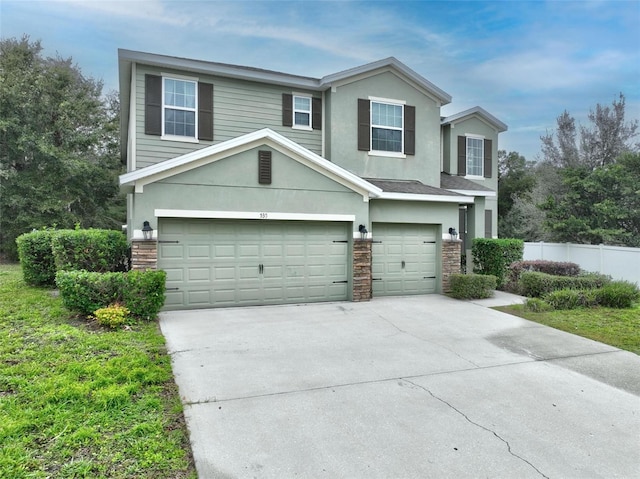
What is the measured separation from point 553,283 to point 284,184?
800 centimetres

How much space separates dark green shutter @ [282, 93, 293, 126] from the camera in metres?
12.1

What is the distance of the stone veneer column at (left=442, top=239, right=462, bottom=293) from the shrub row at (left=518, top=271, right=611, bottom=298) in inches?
84.8

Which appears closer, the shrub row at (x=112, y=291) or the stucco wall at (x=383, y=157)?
the shrub row at (x=112, y=291)

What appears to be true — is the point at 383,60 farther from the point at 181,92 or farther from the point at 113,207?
the point at 113,207

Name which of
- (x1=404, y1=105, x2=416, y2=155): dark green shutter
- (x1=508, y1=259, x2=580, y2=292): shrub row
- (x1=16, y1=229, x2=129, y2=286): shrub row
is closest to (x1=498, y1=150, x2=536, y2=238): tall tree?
(x1=508, y1=259, x2=580, y2=292): shrub row

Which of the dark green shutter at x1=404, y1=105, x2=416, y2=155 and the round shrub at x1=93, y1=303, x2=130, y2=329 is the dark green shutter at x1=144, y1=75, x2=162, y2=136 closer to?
the round shrub at x1=93, y1=303, x2=130, y2=329

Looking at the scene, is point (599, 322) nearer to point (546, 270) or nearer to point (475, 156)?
point (546, 270)

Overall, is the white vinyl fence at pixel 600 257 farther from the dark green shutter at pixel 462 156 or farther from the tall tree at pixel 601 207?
the dark green shutter at pixel 462 156

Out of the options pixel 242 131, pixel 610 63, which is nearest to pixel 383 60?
pixel 242 131

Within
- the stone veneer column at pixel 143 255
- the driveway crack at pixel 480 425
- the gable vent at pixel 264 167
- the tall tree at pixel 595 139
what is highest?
the tall tree at pixel 595 139

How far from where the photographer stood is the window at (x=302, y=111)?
1226 cm

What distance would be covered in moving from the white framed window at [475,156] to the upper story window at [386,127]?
168 inches

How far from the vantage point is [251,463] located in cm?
319

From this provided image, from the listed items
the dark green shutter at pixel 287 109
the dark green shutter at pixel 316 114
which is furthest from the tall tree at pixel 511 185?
the dark green shutter at pixel 287 109
